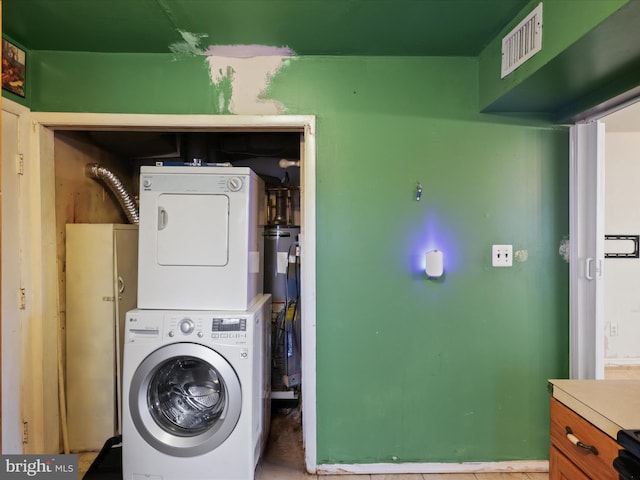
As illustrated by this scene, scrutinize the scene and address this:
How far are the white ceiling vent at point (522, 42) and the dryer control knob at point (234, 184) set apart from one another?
1.45 metres

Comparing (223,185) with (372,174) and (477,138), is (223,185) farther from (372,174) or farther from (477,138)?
(477,138)

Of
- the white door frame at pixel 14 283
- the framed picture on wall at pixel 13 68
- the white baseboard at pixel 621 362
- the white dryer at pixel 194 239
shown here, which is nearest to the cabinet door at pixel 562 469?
the white dryer at pixel 194 239

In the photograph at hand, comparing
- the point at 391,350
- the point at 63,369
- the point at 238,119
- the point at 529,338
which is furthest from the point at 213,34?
the point at 529,338

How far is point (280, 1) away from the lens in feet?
4.80

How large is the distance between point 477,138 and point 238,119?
1381 millimetres

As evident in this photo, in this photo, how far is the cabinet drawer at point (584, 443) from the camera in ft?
3.32

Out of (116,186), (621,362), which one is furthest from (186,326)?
(621,362)

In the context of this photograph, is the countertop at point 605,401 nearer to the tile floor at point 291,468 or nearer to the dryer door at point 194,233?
the tile floor at point 291,468

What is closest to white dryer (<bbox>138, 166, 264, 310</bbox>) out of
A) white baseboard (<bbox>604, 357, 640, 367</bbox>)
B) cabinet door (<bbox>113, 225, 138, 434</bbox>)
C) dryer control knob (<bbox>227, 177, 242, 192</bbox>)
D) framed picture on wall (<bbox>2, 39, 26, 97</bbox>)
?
dryer control knob (<bbox>227, 177, 242, 192</bbox>)

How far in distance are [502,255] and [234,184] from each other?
157 cm

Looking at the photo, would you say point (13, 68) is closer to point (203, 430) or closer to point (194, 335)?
point (194, 335)

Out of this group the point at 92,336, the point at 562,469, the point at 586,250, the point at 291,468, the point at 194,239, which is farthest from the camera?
the point at 92,336

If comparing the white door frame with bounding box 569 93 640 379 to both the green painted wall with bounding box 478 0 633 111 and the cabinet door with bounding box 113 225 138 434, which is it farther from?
the cabinet door with bounding box 113 225 138 434

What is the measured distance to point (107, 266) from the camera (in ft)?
7.14
